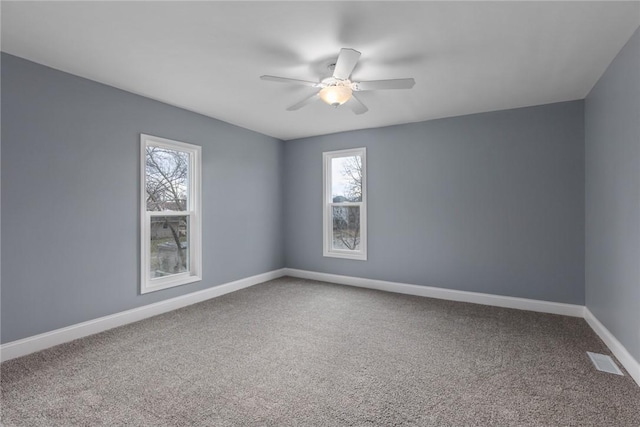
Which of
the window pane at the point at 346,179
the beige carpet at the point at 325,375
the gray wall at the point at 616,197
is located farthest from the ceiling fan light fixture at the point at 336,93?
the window pane at the point at 346,179

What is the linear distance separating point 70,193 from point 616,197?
4696mm

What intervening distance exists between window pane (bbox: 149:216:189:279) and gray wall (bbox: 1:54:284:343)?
0.82 feet

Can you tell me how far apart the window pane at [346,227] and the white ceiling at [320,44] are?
1987 mm

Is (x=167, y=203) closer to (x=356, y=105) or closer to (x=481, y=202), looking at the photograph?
(x=356, y=105)

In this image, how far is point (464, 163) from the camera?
405 centimetres

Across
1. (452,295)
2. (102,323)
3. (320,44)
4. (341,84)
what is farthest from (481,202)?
(102,323)

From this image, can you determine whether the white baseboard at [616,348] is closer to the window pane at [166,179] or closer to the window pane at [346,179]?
the window pane at [346,179]

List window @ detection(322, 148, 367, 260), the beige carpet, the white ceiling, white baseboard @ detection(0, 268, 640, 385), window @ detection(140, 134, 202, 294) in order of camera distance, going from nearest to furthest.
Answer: the beige carpet → the white ceiling → white baseboard @ detection(0, 268, 640, 385) → window @ detection(140, 134, 202, 294) → window @ detection(322, 148, 367, 260)

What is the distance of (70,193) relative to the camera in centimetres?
282

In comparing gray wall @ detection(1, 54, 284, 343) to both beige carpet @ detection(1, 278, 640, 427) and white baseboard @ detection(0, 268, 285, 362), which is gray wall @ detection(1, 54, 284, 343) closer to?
white baseboard @ detection(0, 268, 285, 362)

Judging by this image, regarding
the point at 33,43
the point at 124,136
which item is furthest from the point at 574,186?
the point at 33,43

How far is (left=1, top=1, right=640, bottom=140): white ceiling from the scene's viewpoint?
1.94 meters

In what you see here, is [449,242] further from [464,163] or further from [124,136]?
[124,136]

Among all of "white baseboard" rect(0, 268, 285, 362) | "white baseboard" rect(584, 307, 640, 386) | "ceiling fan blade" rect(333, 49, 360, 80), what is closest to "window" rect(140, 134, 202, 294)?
"white baseboard" rect(0, 268, 285, 362)
